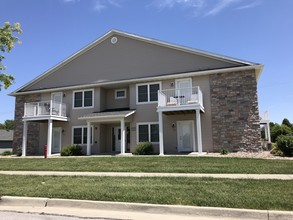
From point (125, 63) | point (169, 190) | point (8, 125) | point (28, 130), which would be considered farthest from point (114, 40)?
point (8, 125)

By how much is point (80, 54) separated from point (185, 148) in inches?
475

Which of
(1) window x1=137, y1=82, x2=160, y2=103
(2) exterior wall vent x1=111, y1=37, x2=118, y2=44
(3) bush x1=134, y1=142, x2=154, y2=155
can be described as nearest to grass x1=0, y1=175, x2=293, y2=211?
(3) bush x1=134, y1=142, x2=154, y2=155

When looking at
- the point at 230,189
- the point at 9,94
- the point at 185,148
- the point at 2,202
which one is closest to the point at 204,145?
the point at 185,148

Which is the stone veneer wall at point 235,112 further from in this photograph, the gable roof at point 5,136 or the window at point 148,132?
the gable roof at point 5,136

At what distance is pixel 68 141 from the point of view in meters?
21.2

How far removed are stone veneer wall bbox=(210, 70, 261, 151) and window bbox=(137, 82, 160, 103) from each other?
13.6 ft

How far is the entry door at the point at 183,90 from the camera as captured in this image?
17.3 m

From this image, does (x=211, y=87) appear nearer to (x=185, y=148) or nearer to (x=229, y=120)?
(x=229, y=120)

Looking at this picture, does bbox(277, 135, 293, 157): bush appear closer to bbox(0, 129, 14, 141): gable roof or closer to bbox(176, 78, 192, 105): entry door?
bbox(176, 78, 192, 105): entry door

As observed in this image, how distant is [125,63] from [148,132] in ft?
19.4

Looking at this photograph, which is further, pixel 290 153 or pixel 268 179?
pixel 290 153

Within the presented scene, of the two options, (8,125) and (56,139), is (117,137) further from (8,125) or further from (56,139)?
(8,125)

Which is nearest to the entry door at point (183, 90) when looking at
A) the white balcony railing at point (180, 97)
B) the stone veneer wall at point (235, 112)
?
the white balcony railing at point (180, 97)

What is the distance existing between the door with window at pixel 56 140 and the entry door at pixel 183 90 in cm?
1066
